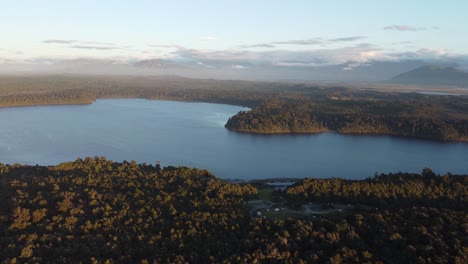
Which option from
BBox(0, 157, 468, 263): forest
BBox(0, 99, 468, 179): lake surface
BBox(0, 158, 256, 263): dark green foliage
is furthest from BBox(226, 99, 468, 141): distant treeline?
BBox(0, 158, 256, 263): dark green foliage

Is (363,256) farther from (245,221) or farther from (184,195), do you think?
(184,195)

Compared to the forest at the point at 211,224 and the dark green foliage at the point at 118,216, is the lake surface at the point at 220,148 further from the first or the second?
the forest at the point at 211,224

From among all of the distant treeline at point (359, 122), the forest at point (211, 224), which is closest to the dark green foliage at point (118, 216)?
the forest at point (211, 224)

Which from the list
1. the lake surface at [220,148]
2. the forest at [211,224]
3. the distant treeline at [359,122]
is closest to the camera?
the forest at [211,224]

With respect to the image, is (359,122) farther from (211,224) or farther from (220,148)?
(211,224)

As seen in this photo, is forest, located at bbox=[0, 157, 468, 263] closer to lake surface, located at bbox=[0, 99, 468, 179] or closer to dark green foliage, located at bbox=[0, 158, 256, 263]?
dark green foliage, located at bbox=[0, 158, 256, 263]

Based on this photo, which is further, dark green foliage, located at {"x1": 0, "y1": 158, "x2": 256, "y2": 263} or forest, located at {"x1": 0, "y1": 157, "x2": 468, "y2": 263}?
dark green foliage, located at {"x1": 0, "y1": 158, "x2": 256, "y2": 263}

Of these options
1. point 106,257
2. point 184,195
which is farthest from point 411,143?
point 106,257
